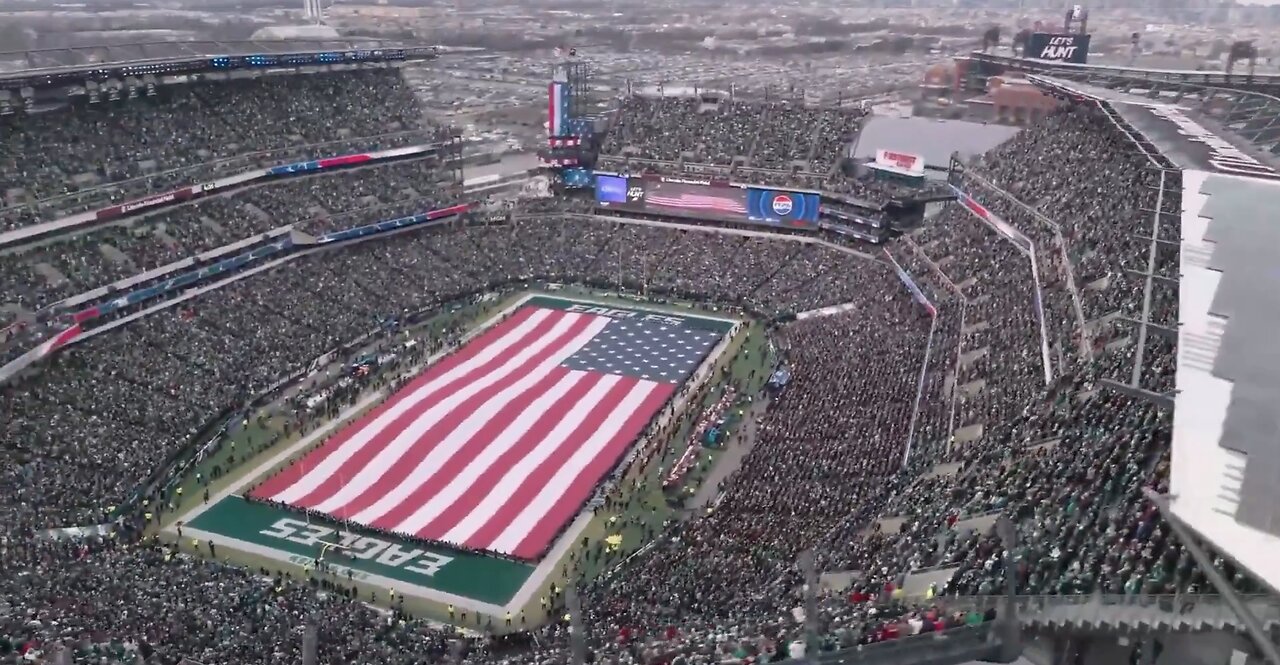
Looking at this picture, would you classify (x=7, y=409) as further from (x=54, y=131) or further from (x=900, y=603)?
(x=900, y=603)

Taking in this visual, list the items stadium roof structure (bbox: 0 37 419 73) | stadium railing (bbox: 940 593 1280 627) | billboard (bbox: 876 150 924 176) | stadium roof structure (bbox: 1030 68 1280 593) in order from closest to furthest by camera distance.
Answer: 1. stadium railing (bbox: 940 593 1280 627)
2. stadium roof structure (bbox: 1030 68 1280 593)
3. stadium roof structure (bbox: 0 37 419 73)
4. billboard (bbox: 876 150 924 176)

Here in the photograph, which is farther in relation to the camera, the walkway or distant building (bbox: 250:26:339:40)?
distant building (bbox: 250:26:339:40)

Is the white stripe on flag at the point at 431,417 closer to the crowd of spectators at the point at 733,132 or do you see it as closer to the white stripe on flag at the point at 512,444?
the white stripe on flag at the point at 512,444

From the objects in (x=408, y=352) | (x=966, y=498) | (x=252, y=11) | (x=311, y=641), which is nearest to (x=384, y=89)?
(x=252, y=11)

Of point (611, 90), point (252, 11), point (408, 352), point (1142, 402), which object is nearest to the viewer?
point (1142, 402)

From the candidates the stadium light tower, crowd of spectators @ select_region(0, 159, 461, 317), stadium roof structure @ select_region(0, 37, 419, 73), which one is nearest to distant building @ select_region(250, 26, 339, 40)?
stadium roof structure @ select_region(0, 37, 419, 73)

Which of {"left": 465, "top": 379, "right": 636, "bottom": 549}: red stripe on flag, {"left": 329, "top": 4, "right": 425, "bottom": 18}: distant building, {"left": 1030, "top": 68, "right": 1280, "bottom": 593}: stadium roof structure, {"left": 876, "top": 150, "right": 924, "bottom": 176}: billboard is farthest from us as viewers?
{"left": 329, "top": 4, "right": 425, "bottom": 18}: distant building

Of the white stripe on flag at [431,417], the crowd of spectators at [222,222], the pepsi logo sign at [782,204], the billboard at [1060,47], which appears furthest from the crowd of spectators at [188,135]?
the billboard at [1060,47]

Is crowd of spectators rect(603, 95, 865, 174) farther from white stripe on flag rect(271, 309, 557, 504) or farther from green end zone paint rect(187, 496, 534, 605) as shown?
green end zone paint rect(187, 496, 534, 605)
